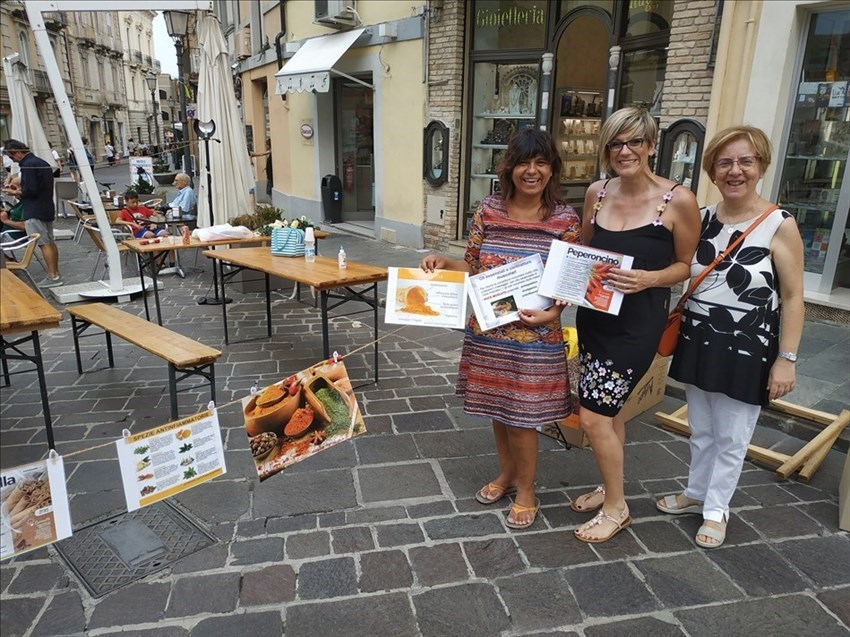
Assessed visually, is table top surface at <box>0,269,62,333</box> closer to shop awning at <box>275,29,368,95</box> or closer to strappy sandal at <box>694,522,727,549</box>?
strappy sandal at <box>694,522,727,549</box>

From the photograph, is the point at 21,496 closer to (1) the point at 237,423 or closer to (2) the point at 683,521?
(1) the point at 237,423

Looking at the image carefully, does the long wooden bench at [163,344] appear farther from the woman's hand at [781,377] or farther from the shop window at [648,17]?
the shop window at [648,17]

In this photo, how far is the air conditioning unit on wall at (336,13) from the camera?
10.7m

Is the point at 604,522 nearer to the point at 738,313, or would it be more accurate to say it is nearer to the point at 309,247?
the point at 738,313

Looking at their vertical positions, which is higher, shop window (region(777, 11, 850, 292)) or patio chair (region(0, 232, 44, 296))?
shop window (region(777, 11, 850, 292))

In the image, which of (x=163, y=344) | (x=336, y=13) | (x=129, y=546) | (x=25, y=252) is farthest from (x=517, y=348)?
(x=336, y=13)

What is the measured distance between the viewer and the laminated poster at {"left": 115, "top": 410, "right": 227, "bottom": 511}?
238cm

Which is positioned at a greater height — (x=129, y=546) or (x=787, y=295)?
(x=787, y=295)

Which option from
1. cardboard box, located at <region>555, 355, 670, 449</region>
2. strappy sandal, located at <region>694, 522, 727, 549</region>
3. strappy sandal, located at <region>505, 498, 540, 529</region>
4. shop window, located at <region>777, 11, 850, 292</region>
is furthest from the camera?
shop window, located at <region>777, 11, 850, 292</region>

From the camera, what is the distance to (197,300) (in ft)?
24.0

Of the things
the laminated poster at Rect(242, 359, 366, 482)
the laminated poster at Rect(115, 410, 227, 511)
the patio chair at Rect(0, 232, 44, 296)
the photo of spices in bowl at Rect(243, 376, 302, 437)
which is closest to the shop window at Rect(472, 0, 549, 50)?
the patio chair at Rect(0, 232, 44, 296)

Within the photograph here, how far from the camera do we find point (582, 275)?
244 cm

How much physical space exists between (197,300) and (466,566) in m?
5.71

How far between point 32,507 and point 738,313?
2.82 m
